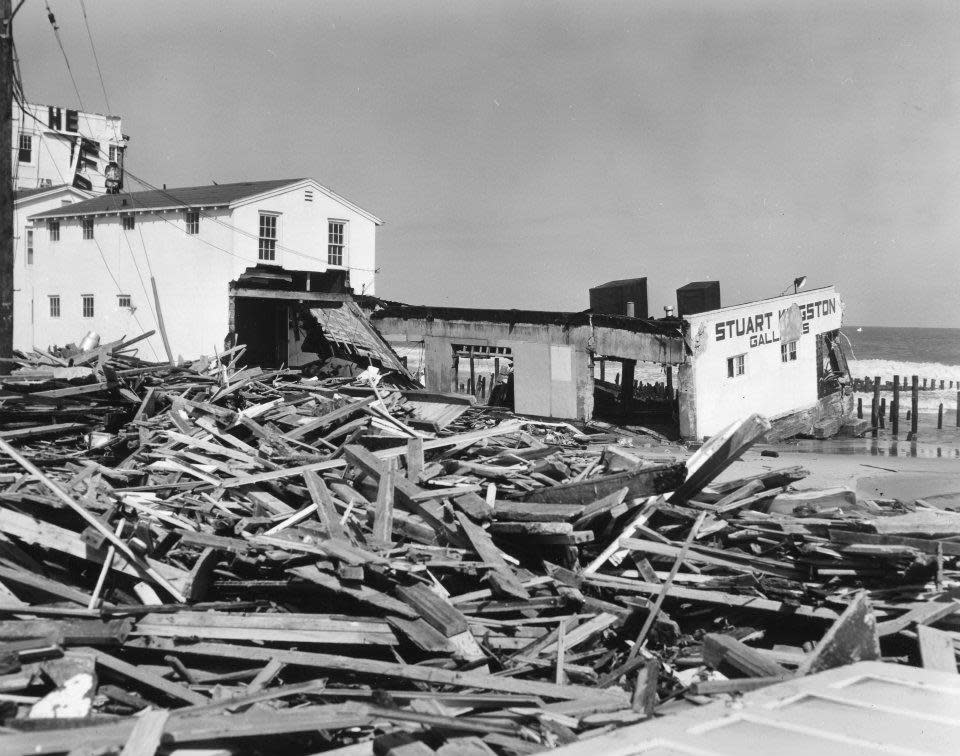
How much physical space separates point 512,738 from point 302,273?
32908mm

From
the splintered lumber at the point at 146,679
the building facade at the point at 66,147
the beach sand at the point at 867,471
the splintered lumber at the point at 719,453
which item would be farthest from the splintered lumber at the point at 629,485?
the building facade at the point at 66,147

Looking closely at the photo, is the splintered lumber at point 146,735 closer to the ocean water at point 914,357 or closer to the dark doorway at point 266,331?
the dark doorway at point 266,331

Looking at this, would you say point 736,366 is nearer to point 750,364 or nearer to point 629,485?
point 750,364

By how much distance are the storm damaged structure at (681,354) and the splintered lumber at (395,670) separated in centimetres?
2157

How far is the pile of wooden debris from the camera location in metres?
4.96

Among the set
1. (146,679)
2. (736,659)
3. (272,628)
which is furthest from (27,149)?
(736,659)

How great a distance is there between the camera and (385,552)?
6.58m

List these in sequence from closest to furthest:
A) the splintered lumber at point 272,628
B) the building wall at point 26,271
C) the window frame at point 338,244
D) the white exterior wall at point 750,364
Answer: the splintered lumber at point 272,628 < the white exterior wall at point 750,364 < the window frame at point 338,244 < the building wall at point 26,271

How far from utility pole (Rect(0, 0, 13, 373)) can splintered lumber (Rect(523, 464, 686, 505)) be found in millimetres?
11742

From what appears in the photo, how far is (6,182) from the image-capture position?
628 inches

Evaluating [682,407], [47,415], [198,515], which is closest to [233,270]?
[682,407]

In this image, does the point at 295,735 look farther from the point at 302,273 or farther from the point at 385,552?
the point at 302,273

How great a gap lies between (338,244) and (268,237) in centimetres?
355

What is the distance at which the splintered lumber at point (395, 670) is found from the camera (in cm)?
529
